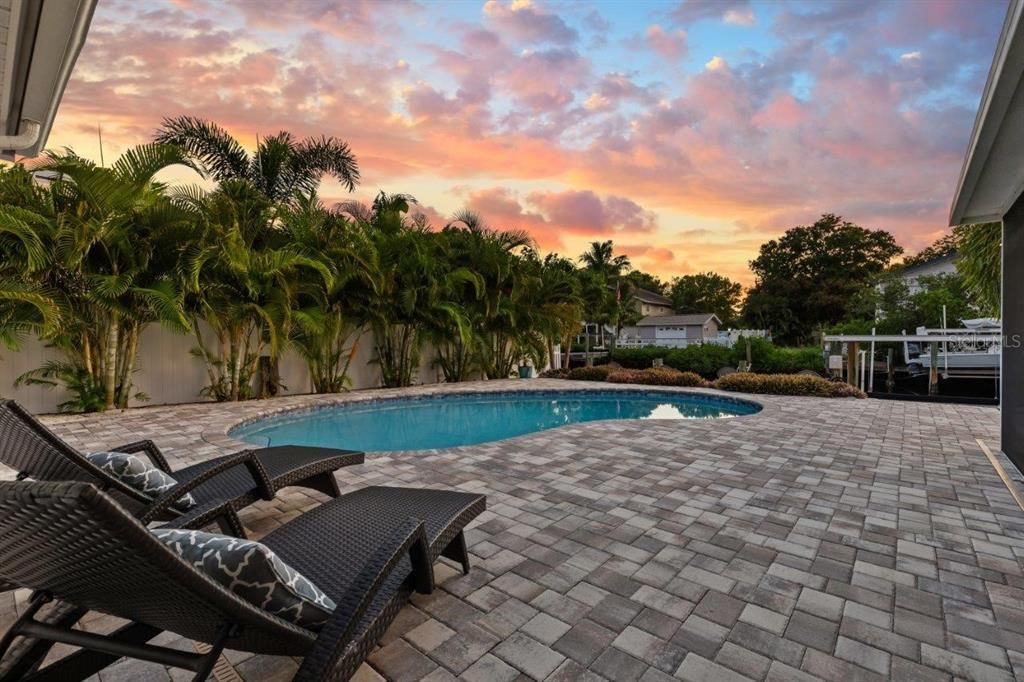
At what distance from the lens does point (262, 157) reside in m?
10.5

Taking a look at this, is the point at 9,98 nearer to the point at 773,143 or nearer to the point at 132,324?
the point at 132,324

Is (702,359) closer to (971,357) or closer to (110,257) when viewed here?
(971,357)

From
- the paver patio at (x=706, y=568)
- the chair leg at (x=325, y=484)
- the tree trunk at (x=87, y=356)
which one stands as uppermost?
the tree trunk at (x=87, y=356)

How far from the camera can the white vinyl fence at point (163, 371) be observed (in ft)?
25.0

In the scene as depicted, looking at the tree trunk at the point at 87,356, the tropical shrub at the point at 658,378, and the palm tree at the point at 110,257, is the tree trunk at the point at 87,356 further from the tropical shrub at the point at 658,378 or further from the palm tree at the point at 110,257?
the tropical shrub at the point at 658,378

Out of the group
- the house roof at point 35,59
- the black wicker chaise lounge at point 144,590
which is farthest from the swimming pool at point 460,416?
the black wicker chaise lounge at point 144,590

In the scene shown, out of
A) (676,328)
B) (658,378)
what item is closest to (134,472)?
(658,378)

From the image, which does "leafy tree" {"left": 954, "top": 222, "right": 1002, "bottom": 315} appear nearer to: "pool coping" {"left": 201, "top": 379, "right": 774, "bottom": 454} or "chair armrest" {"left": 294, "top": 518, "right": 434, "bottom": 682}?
"pool coping" {"left": 201, "top": 379, "right": 774, "bottom": 454}

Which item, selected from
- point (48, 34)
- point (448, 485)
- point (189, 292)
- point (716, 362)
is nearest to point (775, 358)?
point (716, 362)

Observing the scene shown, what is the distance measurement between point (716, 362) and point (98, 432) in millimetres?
15433

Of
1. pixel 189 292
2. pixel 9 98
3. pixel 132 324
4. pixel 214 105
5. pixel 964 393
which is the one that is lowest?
pixel 964 393

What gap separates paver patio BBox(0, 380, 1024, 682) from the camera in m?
1.96

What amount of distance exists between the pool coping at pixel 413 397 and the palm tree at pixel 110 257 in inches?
71.4

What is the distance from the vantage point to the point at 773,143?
11641 mm
